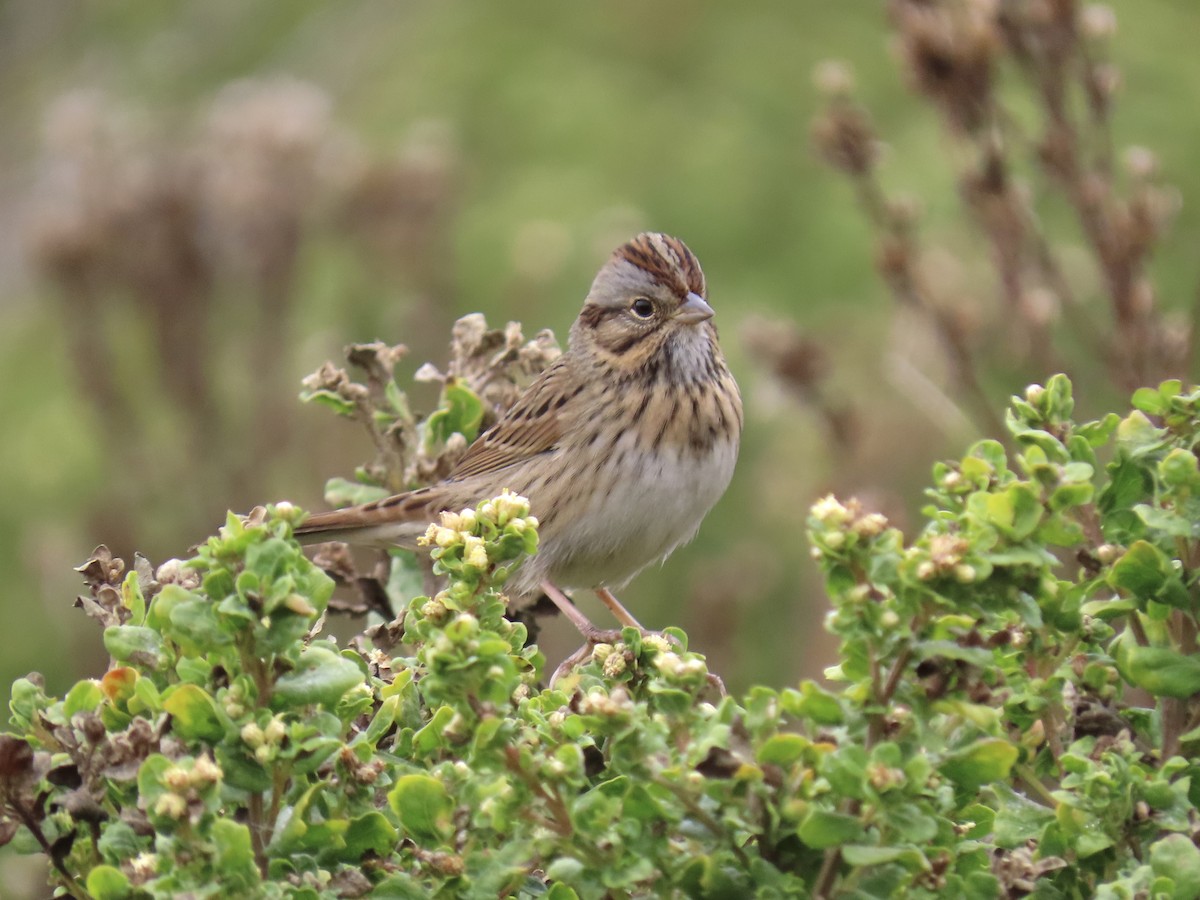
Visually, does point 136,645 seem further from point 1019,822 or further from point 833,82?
point 833,82

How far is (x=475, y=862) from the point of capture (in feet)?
4.88

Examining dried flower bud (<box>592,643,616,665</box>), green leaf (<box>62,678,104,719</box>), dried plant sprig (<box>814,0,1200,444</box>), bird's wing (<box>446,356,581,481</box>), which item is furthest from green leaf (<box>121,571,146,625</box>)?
dried plant sprig (<box>814,0,1200,444</box>)

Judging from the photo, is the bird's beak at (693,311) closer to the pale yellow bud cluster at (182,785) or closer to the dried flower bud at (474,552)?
the dried flower bud at (474,552)

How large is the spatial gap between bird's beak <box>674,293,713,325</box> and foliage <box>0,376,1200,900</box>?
2.13 metres

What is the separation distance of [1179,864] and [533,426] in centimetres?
263

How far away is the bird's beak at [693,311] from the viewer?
3.83 m

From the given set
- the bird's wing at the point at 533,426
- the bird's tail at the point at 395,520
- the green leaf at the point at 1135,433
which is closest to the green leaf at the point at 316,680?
the green leaf at the point at 1135,433

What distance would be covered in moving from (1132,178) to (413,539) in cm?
167

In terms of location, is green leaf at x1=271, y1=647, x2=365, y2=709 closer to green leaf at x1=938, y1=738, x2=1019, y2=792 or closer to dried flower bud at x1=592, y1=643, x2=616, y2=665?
dried flower bud at x1=592, y1=643, x2=616, y2=665

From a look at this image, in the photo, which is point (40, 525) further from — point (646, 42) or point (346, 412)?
point (646, 42)

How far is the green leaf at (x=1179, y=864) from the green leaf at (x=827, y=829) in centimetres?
29

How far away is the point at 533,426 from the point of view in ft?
13.0

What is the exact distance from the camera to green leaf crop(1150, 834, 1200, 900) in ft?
4.70

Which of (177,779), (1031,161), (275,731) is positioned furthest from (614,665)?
(1031,161)
